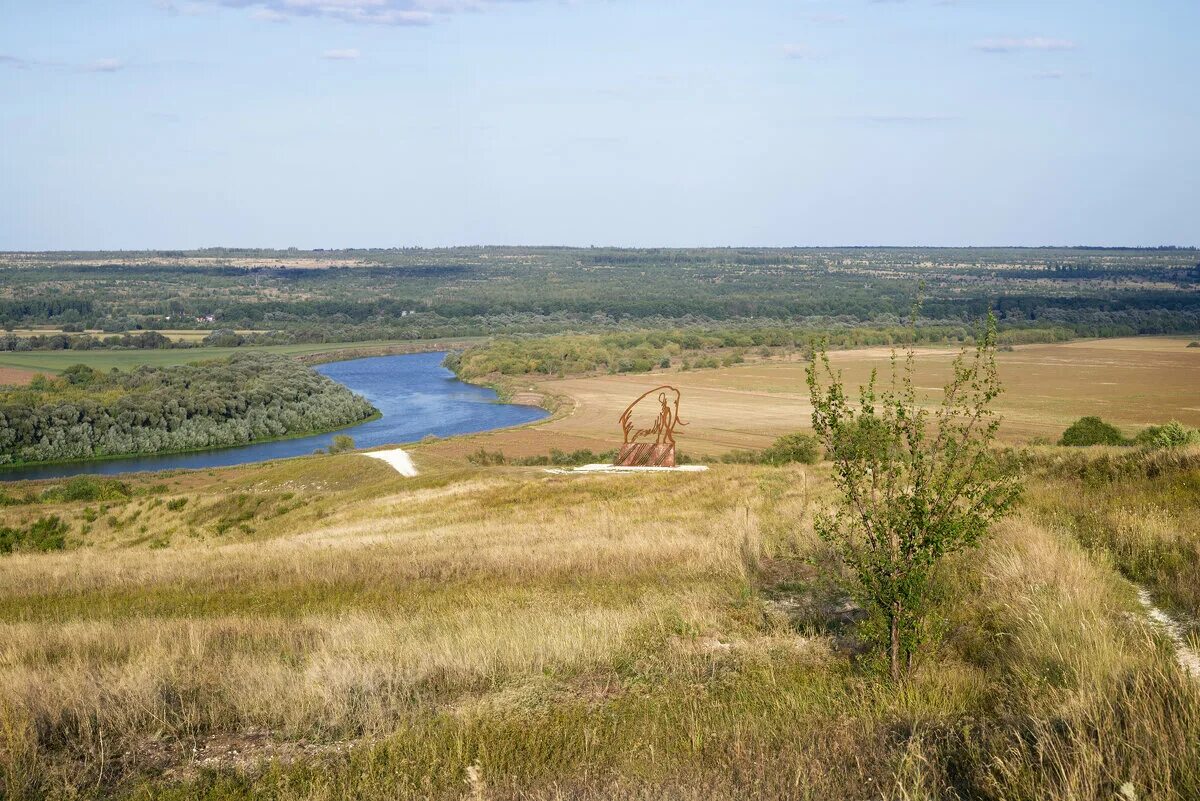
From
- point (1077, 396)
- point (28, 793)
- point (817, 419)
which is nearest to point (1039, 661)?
point (817, 419)

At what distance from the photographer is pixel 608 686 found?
666 cm

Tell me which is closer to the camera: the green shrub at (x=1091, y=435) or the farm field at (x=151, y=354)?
the green shrub at (x=1091, y=435)

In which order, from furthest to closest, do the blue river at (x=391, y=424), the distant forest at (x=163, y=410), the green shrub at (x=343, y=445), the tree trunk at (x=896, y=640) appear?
the distant forest at (x=163, y=410)
the blue river at (x=391, y=424)
the green shrub at (x=343, y=445)
the tree trunk at (x=896, y=640)

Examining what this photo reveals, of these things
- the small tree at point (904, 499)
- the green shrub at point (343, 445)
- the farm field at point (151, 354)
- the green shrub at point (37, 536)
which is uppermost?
the small tree at point (904, 499)

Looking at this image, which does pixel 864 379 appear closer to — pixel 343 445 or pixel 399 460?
pixel 343 445

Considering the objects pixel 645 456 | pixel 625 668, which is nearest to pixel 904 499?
pixel 625 668

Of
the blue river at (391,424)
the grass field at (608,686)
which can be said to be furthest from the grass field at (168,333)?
the grass field at (608,686)

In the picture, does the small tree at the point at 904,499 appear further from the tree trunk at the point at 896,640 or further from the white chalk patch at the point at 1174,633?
the white chalk patch at the point at 1174,633

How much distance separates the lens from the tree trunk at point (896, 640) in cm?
643

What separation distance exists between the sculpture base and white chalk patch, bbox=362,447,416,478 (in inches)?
284

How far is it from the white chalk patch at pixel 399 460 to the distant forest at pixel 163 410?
38.6 meters

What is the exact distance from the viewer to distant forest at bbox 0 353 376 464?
70.6 meters

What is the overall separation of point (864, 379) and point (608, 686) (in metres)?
70.5

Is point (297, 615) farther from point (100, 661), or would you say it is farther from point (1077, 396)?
point (1077, 396)
